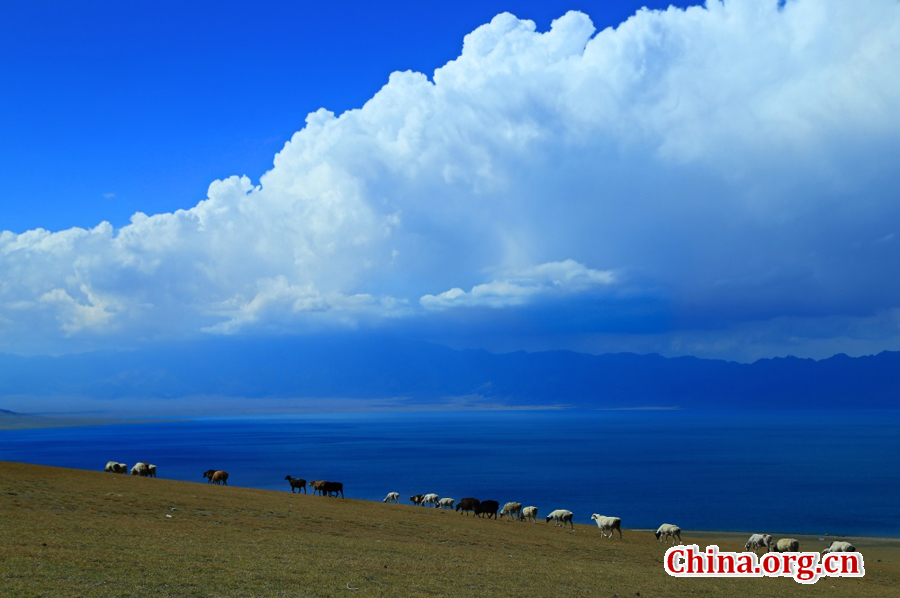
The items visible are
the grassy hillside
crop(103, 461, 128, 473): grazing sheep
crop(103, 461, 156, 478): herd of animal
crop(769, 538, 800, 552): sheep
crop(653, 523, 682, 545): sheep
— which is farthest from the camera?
crop(103, 461, 156, 478): herd of animal

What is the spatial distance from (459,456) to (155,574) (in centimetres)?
12883

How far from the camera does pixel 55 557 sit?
65.6ft

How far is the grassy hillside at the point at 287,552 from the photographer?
62.3ft

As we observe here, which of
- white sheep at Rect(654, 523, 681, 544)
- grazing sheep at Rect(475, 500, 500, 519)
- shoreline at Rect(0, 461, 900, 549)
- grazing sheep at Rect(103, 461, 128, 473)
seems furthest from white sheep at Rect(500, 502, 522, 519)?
grazing sheep at Rect(103, 461, 128, 473)

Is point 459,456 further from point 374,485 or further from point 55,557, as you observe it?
point 55,557

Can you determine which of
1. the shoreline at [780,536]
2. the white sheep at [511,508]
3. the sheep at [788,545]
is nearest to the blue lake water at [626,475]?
the shoreline at [780,536]

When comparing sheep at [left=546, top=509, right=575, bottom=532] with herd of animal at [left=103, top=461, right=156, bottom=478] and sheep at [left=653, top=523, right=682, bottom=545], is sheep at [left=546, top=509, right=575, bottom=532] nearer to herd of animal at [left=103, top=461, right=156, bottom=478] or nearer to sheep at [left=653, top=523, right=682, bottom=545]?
sheep at [left=653, top=523, right=682, bottom=545]

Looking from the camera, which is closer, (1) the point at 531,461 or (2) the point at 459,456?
(1) the point at 531,461

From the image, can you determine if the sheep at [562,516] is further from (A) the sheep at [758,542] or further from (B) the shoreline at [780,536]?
(A) the sheep at [758,542]

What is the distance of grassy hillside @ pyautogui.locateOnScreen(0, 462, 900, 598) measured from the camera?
18984 millimetres

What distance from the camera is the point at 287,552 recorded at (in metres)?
24.7

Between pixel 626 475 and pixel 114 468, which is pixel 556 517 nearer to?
pixel 114 468

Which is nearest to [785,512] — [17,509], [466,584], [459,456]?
[466,584]

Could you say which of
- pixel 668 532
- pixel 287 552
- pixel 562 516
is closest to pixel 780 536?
pixel 668 532
